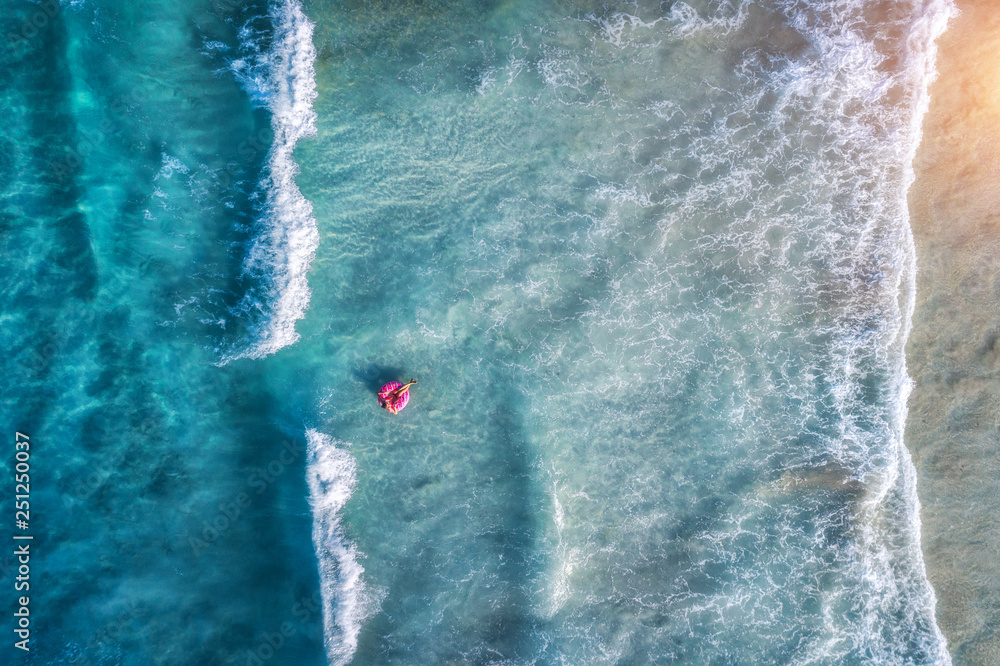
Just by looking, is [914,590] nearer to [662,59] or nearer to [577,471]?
[577,471]

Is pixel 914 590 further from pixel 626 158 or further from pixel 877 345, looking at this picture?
pixel 626 158

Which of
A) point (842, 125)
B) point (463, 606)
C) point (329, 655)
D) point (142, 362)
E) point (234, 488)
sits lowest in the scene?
point (329, 655)

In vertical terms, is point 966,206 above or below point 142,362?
above

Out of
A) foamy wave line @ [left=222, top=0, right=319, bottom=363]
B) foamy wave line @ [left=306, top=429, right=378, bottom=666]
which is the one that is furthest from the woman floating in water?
foamy wave line @ [left=222, top=0, right=319, bottom=363]

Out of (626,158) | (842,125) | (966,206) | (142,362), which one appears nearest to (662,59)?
(626,158)

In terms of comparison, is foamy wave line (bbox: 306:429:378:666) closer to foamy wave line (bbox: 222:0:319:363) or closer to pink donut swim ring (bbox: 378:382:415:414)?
pink donut swim ring (bbox: 378:382:415:414)

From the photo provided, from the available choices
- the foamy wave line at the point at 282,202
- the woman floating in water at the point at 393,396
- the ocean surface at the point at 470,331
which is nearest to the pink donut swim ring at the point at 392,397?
the woman floating in water at the point at 393,396

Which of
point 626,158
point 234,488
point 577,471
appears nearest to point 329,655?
point 234,488

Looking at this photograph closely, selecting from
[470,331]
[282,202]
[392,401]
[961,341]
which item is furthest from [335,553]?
[961,341]
